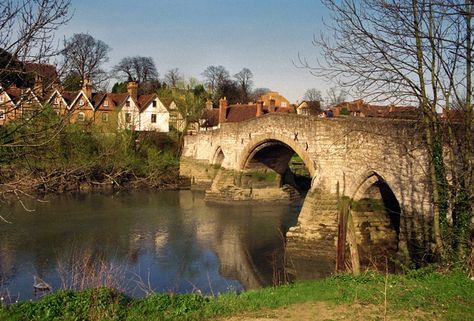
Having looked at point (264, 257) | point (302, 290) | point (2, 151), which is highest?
point (2, 151)

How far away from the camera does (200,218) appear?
23062 mm

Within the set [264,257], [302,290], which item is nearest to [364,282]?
[302,290]

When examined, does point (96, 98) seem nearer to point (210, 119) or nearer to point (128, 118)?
point (128, 118)

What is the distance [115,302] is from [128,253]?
9.82m

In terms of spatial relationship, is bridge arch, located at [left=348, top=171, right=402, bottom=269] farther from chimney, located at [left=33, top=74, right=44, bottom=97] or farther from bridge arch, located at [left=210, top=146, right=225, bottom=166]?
bridge arch, located at [left=210, top=146, right=225, bottom=166]

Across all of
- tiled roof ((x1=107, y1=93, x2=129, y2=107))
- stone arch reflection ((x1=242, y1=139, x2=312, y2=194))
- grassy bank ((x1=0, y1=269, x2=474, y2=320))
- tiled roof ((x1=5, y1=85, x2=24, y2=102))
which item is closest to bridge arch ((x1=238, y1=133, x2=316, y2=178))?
stone arch reflection ((x1=242, y1=139, x2=312, y2=194))

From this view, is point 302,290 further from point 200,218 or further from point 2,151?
point 200,218

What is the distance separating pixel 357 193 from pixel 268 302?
988 cm

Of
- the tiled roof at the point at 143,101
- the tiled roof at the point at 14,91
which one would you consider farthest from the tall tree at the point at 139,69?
the tiled roof at the point at 14,91

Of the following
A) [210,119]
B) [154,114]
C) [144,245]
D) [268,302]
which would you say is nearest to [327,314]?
[268,302]

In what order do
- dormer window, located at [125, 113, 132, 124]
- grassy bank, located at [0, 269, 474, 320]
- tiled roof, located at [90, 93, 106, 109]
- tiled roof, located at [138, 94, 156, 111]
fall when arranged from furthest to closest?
tiled roof, located at [138, 94, 156, 111], dormer window, located at [125, 113, 132, 124], tiled roof, located at [90, 93, 106, 109], grassy bank, located at [0, 269, 474, 320]

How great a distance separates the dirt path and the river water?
2861mm

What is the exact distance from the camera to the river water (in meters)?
13.3

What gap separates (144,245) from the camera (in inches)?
691
